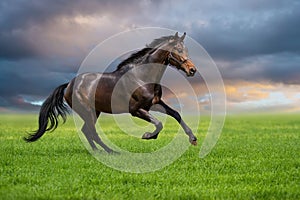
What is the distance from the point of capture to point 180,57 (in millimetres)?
8703

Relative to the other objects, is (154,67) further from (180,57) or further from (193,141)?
(193,141)

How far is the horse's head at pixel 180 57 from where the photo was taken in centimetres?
853

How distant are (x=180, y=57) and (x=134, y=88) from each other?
4.34ft

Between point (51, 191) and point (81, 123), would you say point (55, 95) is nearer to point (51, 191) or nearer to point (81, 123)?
point (81, 123)

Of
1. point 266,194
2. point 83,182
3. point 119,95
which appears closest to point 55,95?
point 119,95

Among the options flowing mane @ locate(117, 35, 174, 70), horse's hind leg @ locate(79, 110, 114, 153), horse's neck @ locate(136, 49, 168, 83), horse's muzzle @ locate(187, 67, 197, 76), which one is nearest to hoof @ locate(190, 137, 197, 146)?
horse's muzzle @ locate(187, 67, 197, 76)

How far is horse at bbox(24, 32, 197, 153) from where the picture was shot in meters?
8.87

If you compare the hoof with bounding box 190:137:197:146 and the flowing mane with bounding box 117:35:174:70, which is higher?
the flowing mane with bounding box 117:35:174:70

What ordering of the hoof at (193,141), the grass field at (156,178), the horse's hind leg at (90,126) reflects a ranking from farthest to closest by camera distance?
the horse's hind leg at (90,126) < the hoof at (193,141) < the grass field at (156,178)

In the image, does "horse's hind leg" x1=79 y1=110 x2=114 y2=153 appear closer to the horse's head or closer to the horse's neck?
the horse's neck

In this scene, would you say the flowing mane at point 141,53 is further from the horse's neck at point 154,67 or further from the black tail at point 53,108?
the black tail at point 53,108

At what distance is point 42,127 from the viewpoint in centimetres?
1146

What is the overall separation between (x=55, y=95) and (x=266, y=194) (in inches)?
256

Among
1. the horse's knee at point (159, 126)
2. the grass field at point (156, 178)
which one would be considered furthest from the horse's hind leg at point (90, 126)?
the horse's knee at point (159, 126)
